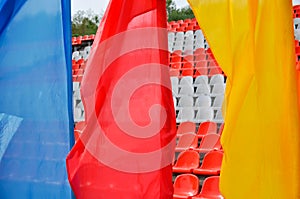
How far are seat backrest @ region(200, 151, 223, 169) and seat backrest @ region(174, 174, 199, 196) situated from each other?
399 mm

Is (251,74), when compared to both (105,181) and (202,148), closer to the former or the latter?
(105,181)

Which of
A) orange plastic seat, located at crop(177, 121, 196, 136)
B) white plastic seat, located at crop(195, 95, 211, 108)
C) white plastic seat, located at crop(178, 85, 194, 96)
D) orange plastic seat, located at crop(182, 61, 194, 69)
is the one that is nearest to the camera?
orange plastic seat, located at crop(177, 121, 196, 136)

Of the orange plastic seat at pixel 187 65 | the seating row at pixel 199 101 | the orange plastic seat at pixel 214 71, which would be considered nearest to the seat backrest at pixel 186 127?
the seating row at pixel 199 101

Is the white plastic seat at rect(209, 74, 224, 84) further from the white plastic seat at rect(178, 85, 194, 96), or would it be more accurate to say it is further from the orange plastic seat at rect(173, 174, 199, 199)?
the orange plastic seat at rect(173, 174, 199, 199)

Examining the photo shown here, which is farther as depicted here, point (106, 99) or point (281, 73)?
point (106, 99)

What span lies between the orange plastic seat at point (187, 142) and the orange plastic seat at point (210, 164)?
678mm

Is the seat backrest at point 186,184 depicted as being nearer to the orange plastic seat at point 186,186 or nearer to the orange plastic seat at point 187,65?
the orange plastic seat at point 186,186

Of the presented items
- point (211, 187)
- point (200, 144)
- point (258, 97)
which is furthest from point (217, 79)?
point (258, 97)

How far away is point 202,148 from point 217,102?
1620 millimetres

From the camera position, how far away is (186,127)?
20.0 feet

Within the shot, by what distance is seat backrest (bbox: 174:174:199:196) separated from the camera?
4090 mm

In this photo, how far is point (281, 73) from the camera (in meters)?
1.85

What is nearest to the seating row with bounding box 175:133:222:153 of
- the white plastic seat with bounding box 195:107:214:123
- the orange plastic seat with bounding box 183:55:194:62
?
the white plastic seat with bounding box 195:107:214:123

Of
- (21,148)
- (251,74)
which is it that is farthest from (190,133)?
(251,74)
